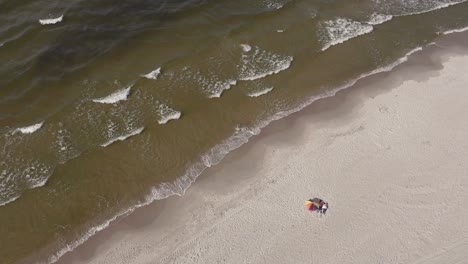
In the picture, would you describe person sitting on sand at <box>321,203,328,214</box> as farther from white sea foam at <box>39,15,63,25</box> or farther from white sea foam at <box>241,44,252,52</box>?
white sea foam at <box>39,15,63,25</box>

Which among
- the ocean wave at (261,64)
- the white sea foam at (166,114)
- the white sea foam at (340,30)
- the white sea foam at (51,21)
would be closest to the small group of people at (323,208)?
the white sea foam at (166,114)

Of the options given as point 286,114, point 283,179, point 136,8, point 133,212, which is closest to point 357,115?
point 286,114

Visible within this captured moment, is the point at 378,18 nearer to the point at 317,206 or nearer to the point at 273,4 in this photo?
the point at 273,4

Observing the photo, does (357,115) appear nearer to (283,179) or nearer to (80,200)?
(283,179)

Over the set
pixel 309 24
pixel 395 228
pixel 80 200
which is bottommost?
pixel 395 228

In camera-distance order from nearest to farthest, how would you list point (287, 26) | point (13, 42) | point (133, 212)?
1. point (133, 212)
2. point (13, 42)
3. point (287, 26)

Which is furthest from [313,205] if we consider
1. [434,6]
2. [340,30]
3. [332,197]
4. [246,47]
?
[434,6]
